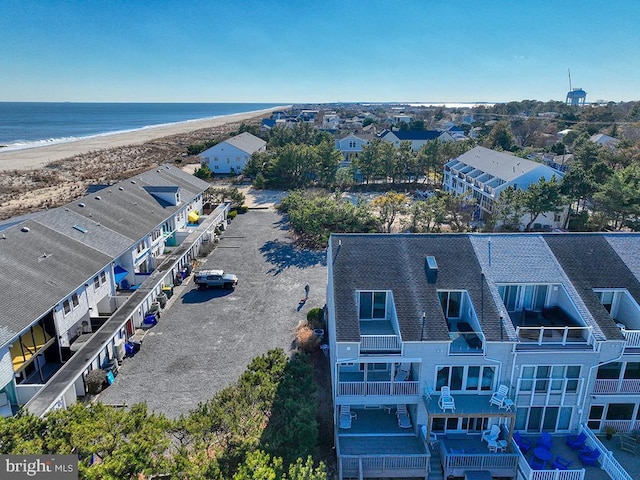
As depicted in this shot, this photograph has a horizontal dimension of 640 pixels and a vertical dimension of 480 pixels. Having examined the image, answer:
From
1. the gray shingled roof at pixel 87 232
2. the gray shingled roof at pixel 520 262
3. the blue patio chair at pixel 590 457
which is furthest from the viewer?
the gray shingled roof at pixel 87 232

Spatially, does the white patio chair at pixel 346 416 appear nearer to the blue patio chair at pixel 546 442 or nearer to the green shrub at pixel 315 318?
the blue patio chair at pixel 546 442

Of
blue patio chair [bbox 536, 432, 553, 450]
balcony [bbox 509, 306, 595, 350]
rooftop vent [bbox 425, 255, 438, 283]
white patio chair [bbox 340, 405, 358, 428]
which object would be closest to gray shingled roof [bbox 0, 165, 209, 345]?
white patio chair [bbox 340, 405, 358, 428]

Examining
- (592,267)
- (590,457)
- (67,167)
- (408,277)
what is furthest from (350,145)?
(590,457)

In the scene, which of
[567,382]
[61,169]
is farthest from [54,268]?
[61,169]

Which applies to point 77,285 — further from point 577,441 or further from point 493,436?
point 577,441

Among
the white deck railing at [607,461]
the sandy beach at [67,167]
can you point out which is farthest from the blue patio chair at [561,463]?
the sandy beach at [67,167]

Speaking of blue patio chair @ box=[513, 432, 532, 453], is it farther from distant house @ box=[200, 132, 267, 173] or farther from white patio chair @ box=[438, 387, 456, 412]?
distant house @ box=[200, 132, 267, 173]
